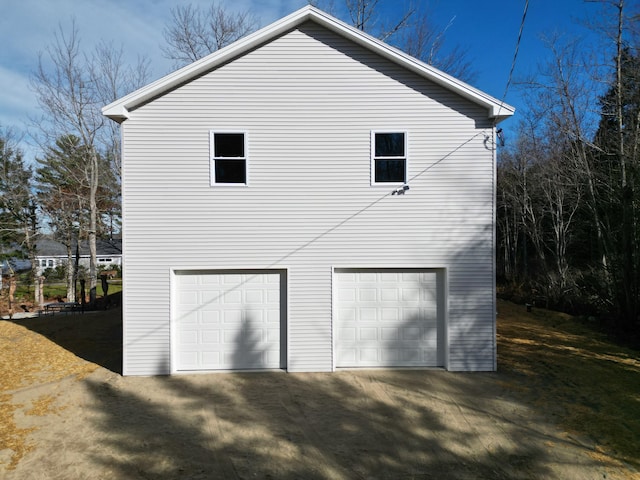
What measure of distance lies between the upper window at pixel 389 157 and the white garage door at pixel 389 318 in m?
2.09

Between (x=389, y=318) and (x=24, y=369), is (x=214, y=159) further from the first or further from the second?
(x=24, y=369)

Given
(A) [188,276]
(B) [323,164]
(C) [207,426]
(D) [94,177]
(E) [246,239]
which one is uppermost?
(D) [94,177]

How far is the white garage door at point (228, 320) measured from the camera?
25.9 ft

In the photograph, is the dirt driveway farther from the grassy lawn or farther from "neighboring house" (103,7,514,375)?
the grassy lawn

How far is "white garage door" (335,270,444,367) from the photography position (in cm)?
803

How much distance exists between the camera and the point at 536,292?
17562 mm

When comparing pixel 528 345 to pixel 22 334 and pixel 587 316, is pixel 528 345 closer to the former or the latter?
pixel 587 316

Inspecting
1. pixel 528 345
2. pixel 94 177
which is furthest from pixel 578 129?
pixel 94 177

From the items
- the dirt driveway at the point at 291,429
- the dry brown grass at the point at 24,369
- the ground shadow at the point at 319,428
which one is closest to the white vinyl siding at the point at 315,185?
the ground shadow at the point at 319,428

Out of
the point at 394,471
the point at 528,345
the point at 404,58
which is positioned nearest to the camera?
the point at 394,471

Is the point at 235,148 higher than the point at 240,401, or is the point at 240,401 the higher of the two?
the point at 235,148

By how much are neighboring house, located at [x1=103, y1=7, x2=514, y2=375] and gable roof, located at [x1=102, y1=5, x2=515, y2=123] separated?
0.06 m

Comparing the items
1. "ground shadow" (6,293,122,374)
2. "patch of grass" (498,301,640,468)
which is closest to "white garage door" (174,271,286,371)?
"ground shadow" (6,293,122,374)

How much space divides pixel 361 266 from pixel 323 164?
2.37 m
